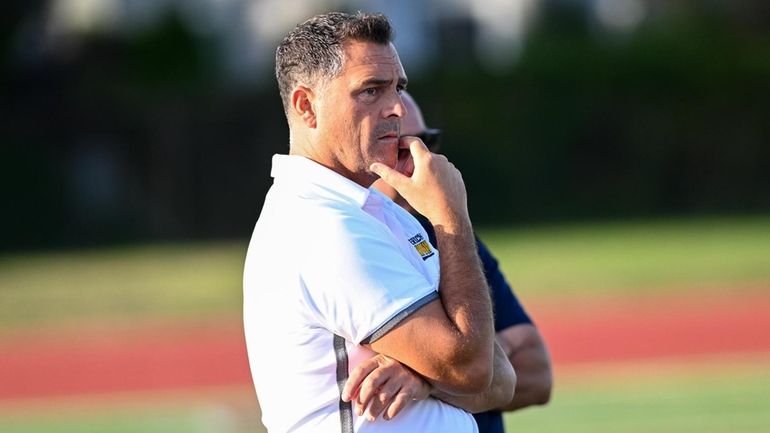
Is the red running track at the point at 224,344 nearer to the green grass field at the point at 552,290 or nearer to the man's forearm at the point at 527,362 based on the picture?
the green grass field at the point at 552,290

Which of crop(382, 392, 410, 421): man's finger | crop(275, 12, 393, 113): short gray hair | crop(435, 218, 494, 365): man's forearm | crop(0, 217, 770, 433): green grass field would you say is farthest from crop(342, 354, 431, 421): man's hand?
crop(0, 217, 770, 433): green grass field

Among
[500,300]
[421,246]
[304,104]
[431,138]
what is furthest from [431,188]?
[431,138]

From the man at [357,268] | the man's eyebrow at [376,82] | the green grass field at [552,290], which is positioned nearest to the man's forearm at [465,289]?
the man at [357,268]

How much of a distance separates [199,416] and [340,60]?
978cm

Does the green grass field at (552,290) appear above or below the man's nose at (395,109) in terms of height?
below

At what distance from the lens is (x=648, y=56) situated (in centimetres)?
3428

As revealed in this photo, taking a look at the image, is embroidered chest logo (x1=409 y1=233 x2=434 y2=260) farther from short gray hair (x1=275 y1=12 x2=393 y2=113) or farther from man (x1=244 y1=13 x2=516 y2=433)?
short gray hair (x1=275 y1=12 x2=393 y2=113)

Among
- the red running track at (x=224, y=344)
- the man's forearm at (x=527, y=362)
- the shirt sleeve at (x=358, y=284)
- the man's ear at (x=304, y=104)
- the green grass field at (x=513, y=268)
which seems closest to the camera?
the shirt sleeve at (x=358, y=284)

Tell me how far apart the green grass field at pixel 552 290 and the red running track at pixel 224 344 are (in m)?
0.96

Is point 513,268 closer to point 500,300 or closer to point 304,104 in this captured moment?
point 500,300

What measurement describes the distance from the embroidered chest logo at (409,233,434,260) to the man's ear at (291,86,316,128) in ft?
1.31

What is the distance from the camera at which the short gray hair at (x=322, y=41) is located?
3.50 m

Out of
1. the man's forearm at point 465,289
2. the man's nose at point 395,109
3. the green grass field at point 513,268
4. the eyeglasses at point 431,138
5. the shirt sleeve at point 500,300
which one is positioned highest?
the man's nose at point 395,109

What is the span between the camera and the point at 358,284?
325 cm
